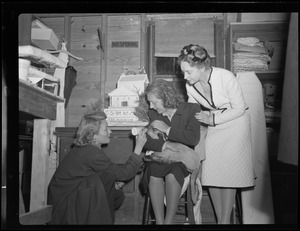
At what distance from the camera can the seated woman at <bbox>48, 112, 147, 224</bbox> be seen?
1633mm

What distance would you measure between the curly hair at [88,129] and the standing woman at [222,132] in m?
0.60

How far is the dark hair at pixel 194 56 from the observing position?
201 centimetres

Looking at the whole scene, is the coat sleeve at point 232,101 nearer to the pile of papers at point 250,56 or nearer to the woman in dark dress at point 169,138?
the woman in dark dress at point 169,138

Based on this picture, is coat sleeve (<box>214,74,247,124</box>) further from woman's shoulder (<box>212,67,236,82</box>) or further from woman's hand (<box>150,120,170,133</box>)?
woman's hand (<box>150,120,170,133</box>)

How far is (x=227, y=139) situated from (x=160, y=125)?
418mm

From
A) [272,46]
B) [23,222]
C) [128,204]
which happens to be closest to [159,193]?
[128,204]

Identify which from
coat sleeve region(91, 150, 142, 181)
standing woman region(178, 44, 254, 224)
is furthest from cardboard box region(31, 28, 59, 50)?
coat sleeve region(91, 150, 142, 181)

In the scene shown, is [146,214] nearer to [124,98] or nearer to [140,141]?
[140,141]

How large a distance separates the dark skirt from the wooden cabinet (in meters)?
1.06

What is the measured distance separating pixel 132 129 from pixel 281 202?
1135 millimetres

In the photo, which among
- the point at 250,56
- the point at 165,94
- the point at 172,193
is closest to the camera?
the point at 172,193

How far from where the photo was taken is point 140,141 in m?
1.97

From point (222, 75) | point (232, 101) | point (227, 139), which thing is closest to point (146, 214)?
point (227, 139)

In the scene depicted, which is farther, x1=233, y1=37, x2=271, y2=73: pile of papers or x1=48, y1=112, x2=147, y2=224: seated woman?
x1=233, y1=37, x2=271, y2=73: pile of papers
